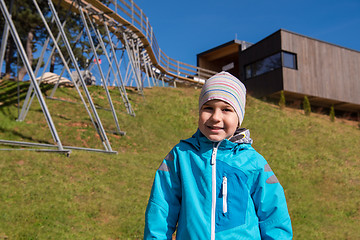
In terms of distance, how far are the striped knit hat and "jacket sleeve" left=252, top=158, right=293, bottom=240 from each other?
0.46m

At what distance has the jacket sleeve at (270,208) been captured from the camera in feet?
6.71

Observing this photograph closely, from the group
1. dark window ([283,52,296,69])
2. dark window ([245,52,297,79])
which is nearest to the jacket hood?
dark window ([245,52,297,79])

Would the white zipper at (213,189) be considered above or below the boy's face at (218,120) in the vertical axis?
below

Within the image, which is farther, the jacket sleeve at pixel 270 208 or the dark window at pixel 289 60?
the dark window at pixel 289 60

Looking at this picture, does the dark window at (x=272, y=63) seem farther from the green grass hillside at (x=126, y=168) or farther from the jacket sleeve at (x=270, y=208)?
the jacket sleeve at (x=270, y=208)

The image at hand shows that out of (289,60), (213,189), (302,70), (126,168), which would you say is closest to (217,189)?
(213,189)

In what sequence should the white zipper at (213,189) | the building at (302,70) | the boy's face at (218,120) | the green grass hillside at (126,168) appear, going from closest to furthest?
the white zipper at (213,189) < the boy's face at (218,120) < the green grass hillside at (126,168) < the building at (302,70)

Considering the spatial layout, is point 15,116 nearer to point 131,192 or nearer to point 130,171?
point 130,171

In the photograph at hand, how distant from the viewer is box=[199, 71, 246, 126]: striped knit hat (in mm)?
2232

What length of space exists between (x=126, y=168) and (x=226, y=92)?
26.5 feet

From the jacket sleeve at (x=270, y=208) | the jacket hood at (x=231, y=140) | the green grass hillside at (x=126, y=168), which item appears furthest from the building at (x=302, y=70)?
the jacket sleeve at (x=270, y=208)

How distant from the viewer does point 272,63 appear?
2583 cm

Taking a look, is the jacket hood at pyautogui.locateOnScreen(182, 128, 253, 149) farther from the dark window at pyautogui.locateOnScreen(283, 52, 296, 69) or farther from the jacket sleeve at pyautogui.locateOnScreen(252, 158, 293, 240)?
the dark window at pyautogui.locateOnScreen(283, 52, 296, 69)

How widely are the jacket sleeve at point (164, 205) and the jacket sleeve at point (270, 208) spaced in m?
0.49
